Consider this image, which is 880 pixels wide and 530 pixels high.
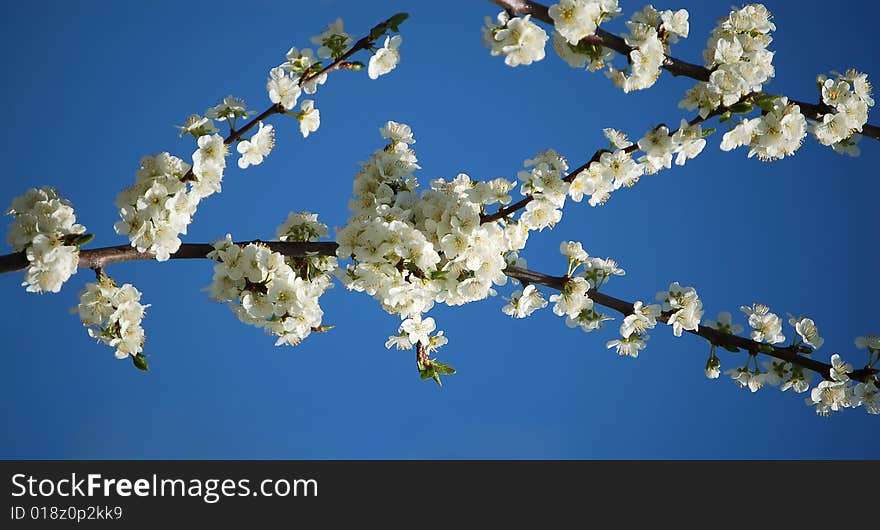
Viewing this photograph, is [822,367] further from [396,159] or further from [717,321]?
[396,159]

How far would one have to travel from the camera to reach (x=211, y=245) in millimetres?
1721

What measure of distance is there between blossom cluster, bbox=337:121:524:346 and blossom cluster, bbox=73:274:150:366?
0.44 m

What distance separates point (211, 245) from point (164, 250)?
0.11 metres

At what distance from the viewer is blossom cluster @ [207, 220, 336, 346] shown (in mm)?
1651

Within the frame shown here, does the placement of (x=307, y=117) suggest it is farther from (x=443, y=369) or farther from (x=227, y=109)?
(x=443, y=369)

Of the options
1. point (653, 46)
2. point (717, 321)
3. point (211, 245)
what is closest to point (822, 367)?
point (717, 321)

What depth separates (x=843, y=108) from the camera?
1.79 meters

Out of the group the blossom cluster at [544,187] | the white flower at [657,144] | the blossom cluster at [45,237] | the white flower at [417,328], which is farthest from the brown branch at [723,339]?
the blossom cluster at [45,237]

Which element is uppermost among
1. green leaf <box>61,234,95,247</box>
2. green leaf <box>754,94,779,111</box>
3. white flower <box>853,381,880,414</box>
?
green leaf <box>754,94,779,111</box>

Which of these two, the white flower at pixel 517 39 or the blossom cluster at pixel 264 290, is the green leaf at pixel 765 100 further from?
the blossom cluster at pixel 264 290

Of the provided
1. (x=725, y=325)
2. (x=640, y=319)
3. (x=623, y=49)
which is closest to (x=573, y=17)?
(x=623, y=49)

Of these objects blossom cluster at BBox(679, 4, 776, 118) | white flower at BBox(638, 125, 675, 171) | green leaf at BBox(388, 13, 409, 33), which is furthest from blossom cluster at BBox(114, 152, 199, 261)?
blossom cluster at BBox(679, 4, 776, 118)

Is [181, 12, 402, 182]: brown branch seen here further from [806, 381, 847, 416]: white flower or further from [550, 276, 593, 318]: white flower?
[806, 381, 847, 416]: white flower

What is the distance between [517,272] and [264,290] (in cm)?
58
